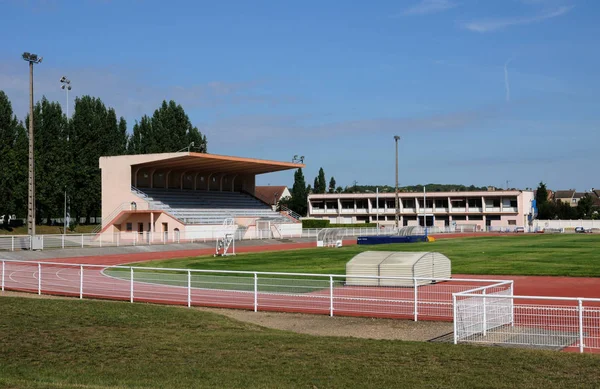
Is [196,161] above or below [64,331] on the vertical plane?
above

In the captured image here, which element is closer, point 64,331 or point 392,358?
point 392,358

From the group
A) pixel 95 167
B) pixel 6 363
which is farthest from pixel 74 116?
pixel 6 363

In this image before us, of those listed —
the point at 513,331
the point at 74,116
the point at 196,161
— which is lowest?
the point at 513,331

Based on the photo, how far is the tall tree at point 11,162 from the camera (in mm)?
78875

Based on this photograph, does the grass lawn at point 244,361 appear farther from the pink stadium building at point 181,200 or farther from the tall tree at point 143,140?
the tall tree at point 143,140

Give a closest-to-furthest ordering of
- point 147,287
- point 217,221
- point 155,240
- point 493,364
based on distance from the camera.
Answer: point 493,364
point 147,287
point 155,240
point 217,221

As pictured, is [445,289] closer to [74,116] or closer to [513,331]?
[513,331]

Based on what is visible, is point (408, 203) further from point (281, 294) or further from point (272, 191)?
point (281, 294)

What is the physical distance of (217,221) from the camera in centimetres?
6638

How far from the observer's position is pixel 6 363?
10.8m

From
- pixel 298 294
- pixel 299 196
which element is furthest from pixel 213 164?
pixel 299 196

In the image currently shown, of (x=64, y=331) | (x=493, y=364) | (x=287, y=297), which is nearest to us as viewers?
(x=493, y=364)

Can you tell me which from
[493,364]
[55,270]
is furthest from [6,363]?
[55,270]

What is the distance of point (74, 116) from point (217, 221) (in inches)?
1212
